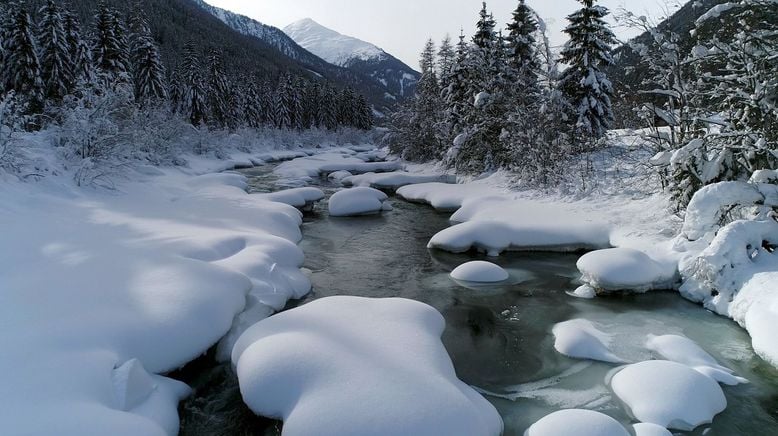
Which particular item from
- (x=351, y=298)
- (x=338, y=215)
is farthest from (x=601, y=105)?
(x=351, y=298)

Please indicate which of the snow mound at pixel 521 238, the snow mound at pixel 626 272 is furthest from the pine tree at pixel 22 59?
the snow mound at pixel 626 272

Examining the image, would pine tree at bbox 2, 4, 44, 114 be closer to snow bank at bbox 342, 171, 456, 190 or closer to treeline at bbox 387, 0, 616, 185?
snow bank at bbox 342, 171, 456, 190

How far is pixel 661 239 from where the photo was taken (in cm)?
989

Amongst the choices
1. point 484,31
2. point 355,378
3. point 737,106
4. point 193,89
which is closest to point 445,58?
point 484,31

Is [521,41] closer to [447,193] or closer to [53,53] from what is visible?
[447,193]

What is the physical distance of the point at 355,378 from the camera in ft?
15.0

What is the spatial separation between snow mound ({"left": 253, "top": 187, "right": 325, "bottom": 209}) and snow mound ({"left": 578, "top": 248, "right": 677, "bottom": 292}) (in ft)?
35.6

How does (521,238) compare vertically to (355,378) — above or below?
above

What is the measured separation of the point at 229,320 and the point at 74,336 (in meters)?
1.82

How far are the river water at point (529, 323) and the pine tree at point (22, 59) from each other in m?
25.7

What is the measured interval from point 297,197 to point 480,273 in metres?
9.56

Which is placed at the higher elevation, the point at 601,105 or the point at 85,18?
the point at 85,18

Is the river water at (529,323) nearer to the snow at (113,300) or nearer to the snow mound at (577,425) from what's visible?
the snow mound at (577,425)

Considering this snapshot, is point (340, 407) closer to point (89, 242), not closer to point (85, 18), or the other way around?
point (89, 242)
